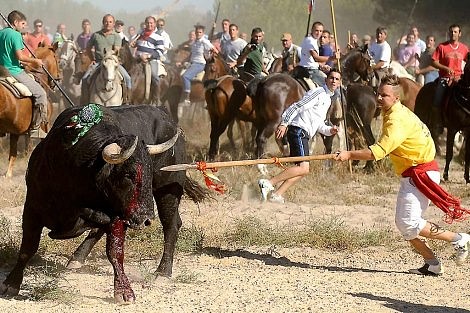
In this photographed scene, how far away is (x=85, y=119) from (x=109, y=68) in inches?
370

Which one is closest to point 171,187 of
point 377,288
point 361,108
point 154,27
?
point 377,288

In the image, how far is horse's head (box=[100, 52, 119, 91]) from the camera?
15.7 meters

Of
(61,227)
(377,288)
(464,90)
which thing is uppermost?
(464,90)

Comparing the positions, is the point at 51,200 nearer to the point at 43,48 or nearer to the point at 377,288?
the point at 377,288

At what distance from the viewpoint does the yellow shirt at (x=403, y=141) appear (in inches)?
298

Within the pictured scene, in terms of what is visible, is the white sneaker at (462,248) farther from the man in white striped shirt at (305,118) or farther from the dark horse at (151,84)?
the dark horse at (151,84)

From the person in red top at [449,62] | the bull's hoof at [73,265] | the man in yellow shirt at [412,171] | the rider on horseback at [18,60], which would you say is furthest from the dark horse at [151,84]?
the man in yellow shirt at [412,171]

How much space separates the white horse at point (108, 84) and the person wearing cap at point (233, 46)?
4252mm

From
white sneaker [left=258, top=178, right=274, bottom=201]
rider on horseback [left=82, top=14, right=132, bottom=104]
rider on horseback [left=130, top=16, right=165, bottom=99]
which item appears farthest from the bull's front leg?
rider on horseback [left=130, top=16, right=165, bottom=99]

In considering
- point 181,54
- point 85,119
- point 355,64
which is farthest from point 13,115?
point 181,54

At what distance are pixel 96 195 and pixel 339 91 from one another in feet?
28.7

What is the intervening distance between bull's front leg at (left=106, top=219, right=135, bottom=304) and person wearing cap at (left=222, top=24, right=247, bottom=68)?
13417 millimetres

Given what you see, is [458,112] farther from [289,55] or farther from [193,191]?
[193,191]

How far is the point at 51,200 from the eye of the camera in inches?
261
